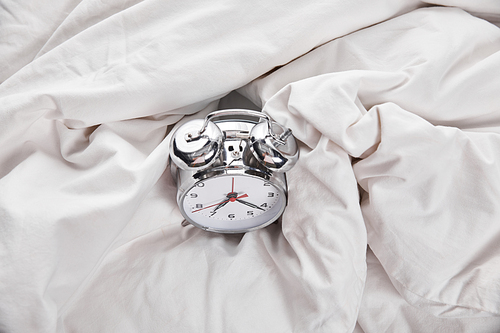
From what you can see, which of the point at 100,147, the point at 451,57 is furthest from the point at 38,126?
the point at 451,57

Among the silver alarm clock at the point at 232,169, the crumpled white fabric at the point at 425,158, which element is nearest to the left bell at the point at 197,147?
the silver alarm clock at the point at 232,169

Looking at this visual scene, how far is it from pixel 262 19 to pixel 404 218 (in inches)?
14.9

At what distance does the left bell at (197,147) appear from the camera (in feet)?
1.62

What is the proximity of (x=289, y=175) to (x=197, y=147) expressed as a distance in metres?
0.16

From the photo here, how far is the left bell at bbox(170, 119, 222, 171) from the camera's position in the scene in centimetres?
49

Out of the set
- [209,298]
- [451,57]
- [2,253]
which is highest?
[451,57]

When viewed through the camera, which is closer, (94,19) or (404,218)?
(404,218)

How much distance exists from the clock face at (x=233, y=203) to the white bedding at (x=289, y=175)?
3 cm

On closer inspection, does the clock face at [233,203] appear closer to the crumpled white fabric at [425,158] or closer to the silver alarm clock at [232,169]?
the silver alarm clock at [232,169]

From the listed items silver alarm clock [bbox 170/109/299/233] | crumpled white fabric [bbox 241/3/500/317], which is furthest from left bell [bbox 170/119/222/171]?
crumpled white fabric [bbox 241/3/500/317]

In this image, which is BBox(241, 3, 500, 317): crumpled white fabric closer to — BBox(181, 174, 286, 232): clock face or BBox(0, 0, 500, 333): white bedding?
BBox(0, 0, 500, 333): white bedding

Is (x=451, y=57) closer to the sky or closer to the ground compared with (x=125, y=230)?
closer to the sky

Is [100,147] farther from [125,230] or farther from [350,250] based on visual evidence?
[350,250]

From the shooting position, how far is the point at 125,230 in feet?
1.91
